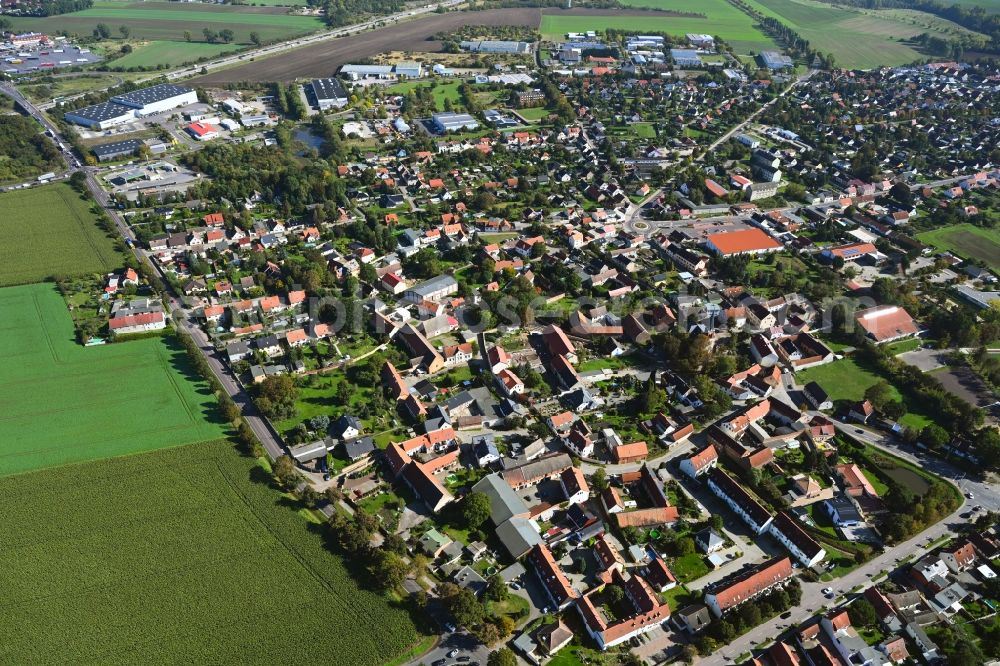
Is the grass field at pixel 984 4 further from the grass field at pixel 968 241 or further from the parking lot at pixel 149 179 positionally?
the parking lot at pixel 149 179

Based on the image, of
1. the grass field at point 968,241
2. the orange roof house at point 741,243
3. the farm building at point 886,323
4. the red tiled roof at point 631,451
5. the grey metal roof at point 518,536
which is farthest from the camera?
the grass field at point 968,241

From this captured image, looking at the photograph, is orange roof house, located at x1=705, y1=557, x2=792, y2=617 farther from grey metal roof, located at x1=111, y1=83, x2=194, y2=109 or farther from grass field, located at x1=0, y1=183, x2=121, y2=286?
grey metal roof, located at x1=111, y1=83, x2=194, y2=109

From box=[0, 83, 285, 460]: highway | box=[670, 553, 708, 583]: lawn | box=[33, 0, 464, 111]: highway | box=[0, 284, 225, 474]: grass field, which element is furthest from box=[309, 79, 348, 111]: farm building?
box=[670, 553, 708, 583]: lawn

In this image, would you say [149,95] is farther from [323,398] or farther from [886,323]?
[886,323]

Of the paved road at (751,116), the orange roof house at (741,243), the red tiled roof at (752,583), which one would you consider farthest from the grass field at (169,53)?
the red tiled roof at (752,583)

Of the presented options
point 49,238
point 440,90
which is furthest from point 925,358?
point 440,90

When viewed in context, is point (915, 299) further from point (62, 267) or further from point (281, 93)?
point (281, 93)

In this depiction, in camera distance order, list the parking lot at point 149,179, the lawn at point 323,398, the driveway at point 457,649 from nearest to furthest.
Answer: the driveway at point 457,649 < the lawn at point 323,398 < the parking lot at point 149,179
